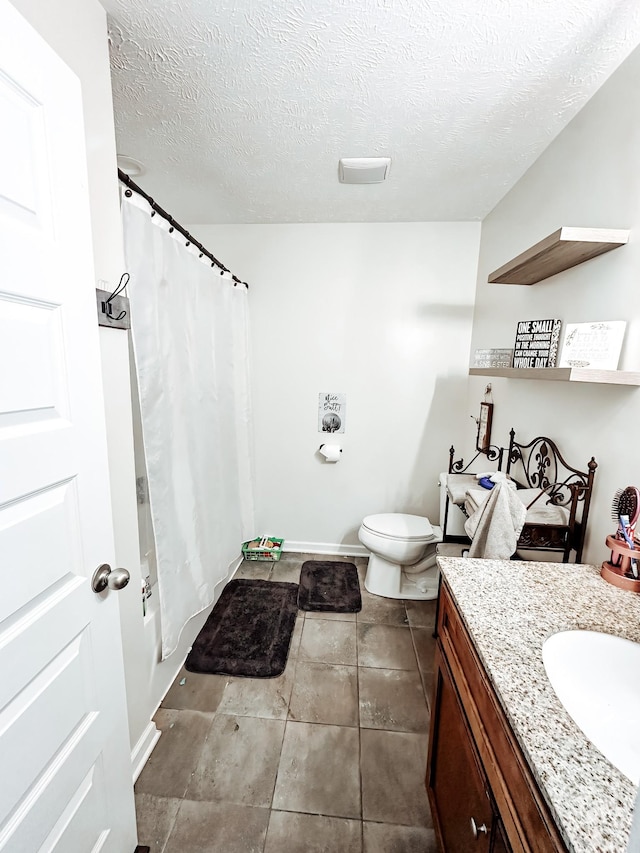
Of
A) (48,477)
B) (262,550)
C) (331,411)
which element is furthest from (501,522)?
(262,550)

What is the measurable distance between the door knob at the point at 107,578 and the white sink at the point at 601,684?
3.11ft

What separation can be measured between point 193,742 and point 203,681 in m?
0.27

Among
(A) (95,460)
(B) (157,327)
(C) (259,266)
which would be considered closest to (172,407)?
(B) (157,327)

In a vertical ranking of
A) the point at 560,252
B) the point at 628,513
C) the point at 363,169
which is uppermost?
the point at 363,169

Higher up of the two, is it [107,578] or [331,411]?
[331,411]

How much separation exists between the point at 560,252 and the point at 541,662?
124 centimetres

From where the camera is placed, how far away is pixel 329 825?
3.70ft

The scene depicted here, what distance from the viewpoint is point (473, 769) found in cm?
75

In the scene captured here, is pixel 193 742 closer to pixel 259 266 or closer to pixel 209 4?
pixel 209 4

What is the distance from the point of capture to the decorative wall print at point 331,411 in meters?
2.57

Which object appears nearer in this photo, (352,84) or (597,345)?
(597,345)

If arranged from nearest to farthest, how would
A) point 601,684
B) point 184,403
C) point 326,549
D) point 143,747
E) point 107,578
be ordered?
point 601,684, point 107,578, point 143,747, point 184,403, point 326,549

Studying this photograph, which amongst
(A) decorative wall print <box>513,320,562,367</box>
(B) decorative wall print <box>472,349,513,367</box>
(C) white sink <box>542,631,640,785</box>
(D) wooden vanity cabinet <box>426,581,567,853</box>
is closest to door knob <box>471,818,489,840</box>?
(D) wooden vanity cabinet <box>426,581,567,853</box>

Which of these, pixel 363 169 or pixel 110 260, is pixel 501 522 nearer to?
pixel 110 260
